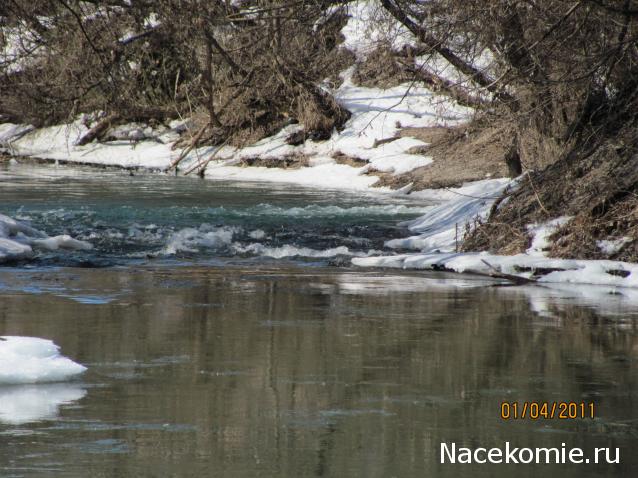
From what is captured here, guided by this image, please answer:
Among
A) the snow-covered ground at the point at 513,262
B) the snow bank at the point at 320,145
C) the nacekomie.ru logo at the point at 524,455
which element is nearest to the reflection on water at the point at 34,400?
the nacekomie.ru logo at the point at 524,455

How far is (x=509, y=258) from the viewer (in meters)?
12.0

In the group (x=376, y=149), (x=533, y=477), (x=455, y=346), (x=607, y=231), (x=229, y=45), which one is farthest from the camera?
(x=376, y=149)

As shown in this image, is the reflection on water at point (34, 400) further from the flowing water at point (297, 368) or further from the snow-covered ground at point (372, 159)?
the snow-covered ground at point (372, 159)

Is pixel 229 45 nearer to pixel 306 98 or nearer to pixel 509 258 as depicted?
pixel 306 98

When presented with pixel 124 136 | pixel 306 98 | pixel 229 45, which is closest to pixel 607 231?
pixel 229 45

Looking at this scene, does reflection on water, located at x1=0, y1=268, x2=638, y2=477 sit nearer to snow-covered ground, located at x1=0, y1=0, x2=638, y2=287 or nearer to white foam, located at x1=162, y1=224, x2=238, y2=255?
snow-covered ground, located at x1=0, y1=0, x2=638, y2=287

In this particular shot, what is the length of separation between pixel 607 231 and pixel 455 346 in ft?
16.7

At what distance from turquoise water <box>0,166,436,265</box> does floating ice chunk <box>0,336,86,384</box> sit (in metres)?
6.10

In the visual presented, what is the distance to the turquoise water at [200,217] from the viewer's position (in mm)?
13977

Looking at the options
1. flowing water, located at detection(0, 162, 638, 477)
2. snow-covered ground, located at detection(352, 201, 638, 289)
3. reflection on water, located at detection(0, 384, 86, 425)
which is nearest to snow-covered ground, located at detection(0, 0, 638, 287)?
snow-covered ground, located at detection(352, 201, 638, 289)

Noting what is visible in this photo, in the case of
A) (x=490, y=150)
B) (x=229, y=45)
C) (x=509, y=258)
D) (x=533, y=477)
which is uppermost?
(x=229, y=45)

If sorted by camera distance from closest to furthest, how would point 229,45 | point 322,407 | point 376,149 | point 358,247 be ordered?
point 322,407 < point 358,247 < point 229,45 < point 376,149

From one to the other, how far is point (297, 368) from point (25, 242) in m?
8.05

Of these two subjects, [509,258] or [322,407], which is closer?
[322,407]
